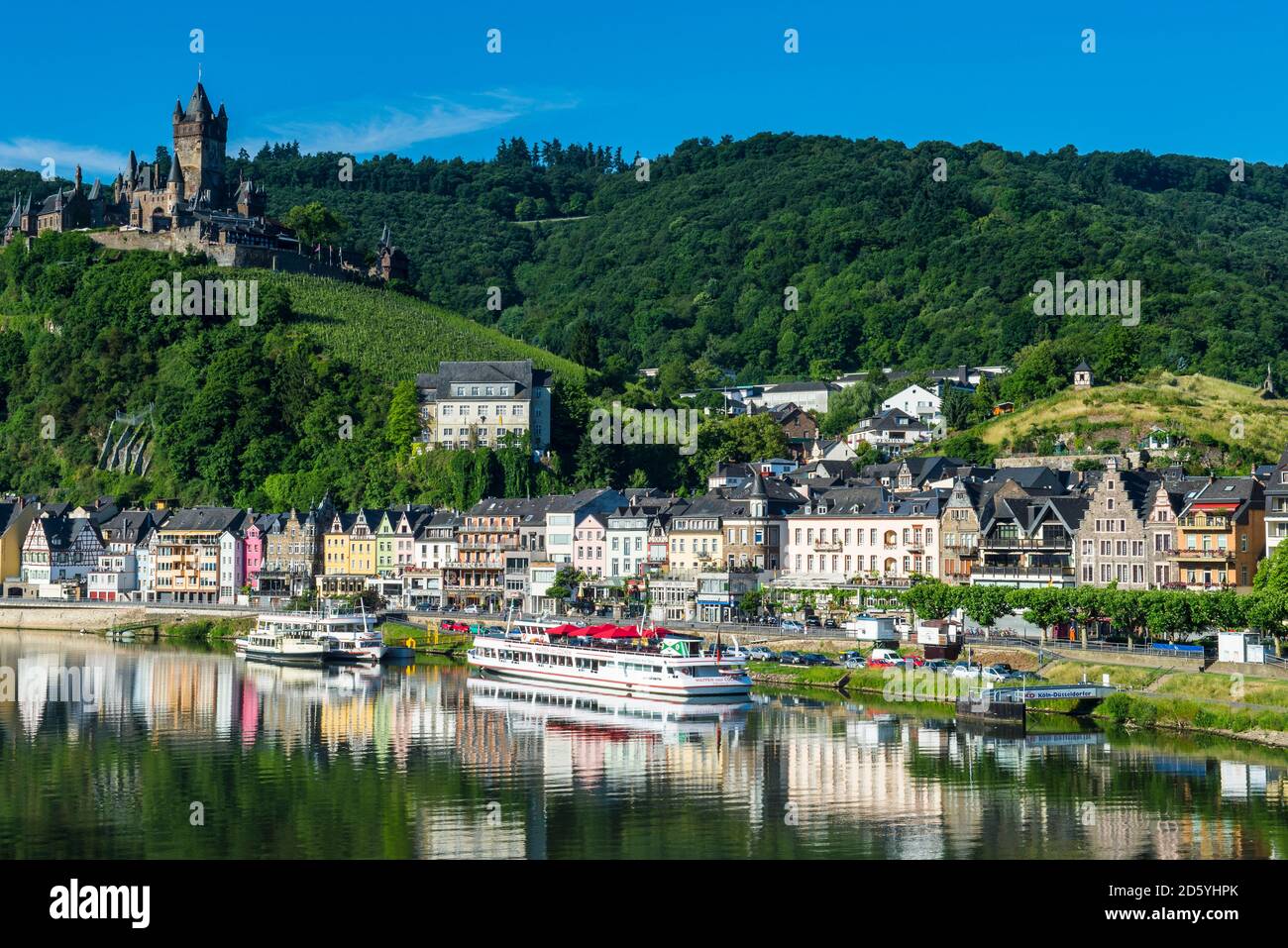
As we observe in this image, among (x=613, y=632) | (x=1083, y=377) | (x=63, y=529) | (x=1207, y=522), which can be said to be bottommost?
(x=613, y=632)

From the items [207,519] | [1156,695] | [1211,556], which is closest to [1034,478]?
[1211,556]

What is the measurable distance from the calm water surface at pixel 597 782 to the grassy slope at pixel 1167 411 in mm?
49222

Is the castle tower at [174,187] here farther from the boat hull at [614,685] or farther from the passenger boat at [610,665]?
the boat hull at [614,685]

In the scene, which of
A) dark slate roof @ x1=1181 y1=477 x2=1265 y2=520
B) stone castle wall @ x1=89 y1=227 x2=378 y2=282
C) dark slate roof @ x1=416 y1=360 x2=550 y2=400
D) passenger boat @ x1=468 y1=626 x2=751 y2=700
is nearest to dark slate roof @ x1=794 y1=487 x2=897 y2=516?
passenger boat @ x1=468 y1=626 x2=751 y2=700

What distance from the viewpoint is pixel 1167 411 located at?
357 feet

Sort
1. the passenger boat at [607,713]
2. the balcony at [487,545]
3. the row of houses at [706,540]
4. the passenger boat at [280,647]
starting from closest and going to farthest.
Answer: the passenger boat at [607,713], the row of houses at [706,540], the passenger boat at [280,647], the balcony at [487,545]

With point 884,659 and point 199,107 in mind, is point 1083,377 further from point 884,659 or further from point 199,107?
point 199,107

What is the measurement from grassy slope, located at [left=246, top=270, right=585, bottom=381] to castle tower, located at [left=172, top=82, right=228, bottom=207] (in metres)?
18.1

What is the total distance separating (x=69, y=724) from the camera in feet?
196

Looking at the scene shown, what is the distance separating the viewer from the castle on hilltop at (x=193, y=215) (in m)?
146

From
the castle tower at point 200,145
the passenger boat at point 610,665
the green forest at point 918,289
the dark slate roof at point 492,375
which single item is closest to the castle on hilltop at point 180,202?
the castle tower at point 200,145

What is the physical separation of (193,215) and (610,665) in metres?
93.3

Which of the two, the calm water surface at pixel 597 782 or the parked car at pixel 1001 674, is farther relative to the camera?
the parked car at pixel 1001 674

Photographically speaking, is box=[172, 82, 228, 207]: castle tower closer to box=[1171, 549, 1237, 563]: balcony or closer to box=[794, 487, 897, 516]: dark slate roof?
box=[794, 487, 897, 516]: dark slate roof
